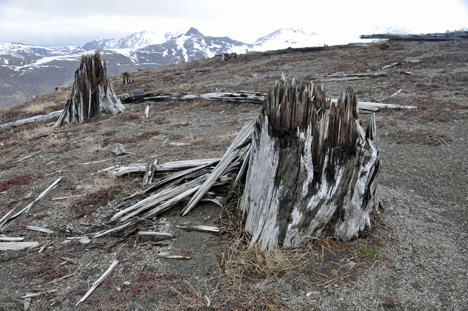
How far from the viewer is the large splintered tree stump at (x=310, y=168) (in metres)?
4.20

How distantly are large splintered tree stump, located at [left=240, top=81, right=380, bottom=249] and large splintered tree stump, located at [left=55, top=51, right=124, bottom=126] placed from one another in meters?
12.7

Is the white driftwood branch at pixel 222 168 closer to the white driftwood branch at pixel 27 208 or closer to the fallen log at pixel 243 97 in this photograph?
the white driftwood branch at pixel 27 208

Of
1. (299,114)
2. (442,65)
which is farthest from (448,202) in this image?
(442,65)

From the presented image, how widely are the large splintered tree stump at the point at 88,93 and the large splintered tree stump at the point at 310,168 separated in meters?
12.7

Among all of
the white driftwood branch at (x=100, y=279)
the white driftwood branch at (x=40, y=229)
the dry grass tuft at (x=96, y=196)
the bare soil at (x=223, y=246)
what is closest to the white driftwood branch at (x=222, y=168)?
the bare soil at (x=223, y=246)

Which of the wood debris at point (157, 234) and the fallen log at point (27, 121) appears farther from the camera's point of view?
the fallen log at point (27, 121)

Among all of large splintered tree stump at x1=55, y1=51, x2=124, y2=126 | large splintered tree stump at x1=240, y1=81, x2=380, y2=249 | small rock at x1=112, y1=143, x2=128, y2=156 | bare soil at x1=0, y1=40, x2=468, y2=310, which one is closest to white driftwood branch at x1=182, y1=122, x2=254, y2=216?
bare soil at x1=0, y1=40, x2=468, y2=310

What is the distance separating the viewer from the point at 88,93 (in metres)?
14.7

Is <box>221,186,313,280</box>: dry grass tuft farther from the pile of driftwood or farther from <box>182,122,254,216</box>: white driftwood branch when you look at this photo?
<box>182,122,254,216</box>: white driftwood branch

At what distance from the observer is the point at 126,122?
13.4 m

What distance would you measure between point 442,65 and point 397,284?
18.3m

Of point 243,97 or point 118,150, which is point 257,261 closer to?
point 118,150

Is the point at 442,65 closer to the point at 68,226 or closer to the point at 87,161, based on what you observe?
the point at 87,161

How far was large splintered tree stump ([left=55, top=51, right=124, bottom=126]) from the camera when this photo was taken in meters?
14.5
